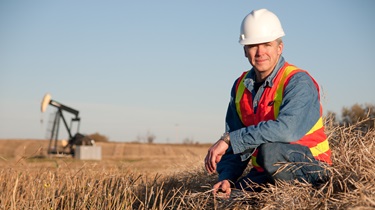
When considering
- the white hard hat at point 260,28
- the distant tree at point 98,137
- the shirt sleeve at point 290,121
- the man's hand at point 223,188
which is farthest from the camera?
the distant tree at point 98,137

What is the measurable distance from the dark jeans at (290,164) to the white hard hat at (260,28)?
0.87 metres

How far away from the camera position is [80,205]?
4.61 metres

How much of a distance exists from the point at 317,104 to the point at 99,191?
187 centimetres

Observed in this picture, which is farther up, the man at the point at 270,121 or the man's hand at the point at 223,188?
the man at the point at 270,121

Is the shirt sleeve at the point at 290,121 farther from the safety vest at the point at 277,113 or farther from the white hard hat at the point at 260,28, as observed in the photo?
the white hard hat at the point at 260,28

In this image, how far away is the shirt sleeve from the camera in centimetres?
400

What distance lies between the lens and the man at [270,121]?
12.9 feet

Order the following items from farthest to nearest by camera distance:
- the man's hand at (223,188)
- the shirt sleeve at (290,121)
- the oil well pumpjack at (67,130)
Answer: the oil well pumpjack at (67,130) → the man's hand at (223,188) → the shirt sleeve at (290,121)

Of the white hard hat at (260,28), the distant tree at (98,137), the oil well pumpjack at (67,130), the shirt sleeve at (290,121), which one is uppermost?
the white hard hat at (260,28)

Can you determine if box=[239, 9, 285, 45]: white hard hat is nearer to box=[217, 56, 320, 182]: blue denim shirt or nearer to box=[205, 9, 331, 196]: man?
box=[205, 9, 331, 196]: man

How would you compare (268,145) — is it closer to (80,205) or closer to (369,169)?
(369,169)

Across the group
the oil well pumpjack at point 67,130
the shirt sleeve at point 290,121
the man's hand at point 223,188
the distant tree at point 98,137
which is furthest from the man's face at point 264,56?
the distant tree at point 98,137

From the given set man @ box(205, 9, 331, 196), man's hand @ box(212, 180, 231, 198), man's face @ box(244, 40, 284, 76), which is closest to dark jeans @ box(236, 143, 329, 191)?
man @ box(205, 9, 331, 196)

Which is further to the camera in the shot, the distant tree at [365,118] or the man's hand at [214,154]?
the distant tree at [365,118]
